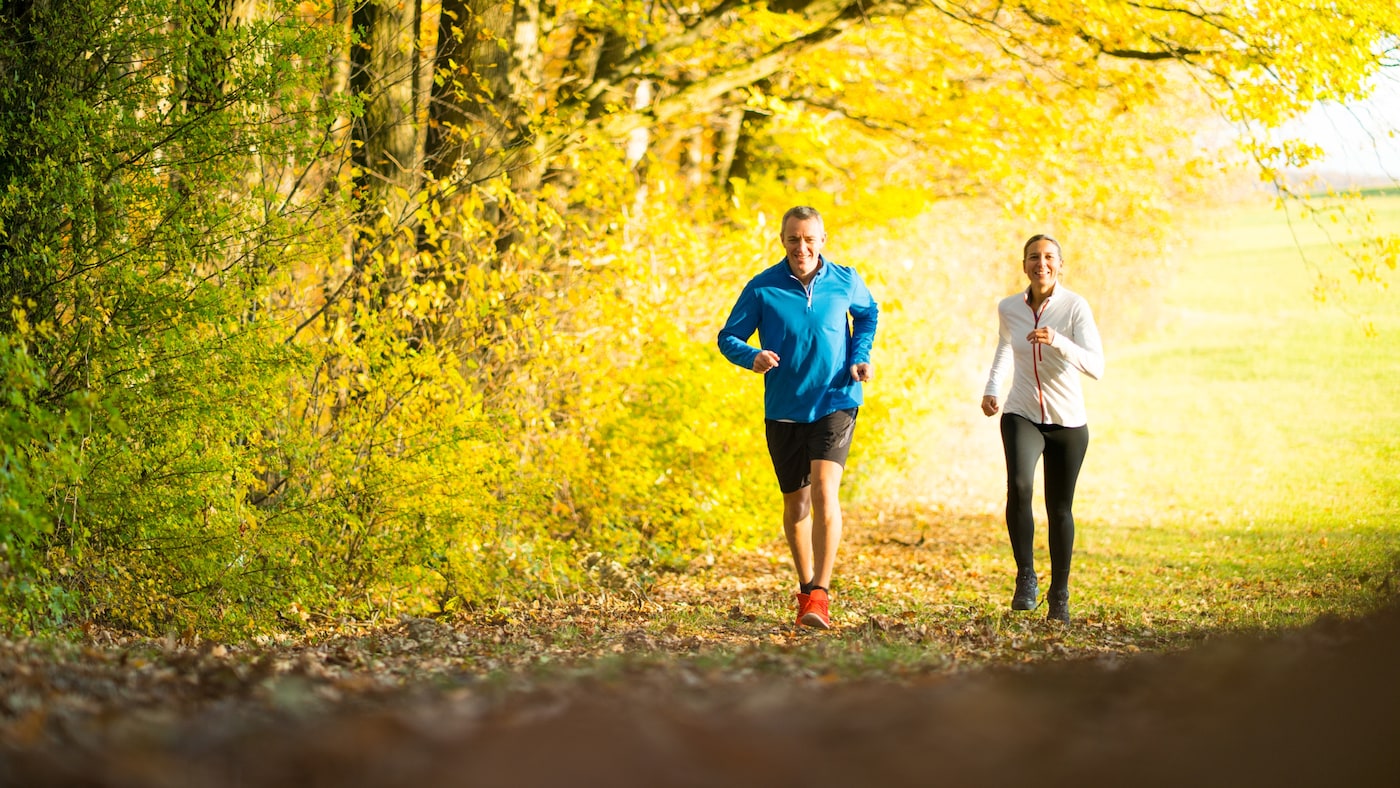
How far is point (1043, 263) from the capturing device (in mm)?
6309

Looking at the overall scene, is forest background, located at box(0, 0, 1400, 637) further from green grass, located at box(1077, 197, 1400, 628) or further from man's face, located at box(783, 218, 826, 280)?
green grass, located at box(1077, 197, 1400, 628)

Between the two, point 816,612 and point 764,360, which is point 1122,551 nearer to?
point 816,612

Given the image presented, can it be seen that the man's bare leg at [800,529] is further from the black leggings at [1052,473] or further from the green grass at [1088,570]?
the black leggings at [1052,473]

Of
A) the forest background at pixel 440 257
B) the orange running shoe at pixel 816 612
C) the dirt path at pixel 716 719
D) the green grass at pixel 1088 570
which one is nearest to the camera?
the dirt path at pixel 716 719

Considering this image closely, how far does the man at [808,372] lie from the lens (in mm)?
6051

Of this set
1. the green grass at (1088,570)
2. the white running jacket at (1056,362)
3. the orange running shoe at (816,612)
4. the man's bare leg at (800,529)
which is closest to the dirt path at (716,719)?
the green grass at (1088,570)

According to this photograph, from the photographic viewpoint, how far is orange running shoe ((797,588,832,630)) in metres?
6.02

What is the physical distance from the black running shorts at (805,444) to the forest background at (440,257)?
5.63 feet

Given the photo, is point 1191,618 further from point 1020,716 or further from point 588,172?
point 588,172

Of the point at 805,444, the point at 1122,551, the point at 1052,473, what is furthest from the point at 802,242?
the point at 1122,551

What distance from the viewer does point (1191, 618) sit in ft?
22.1

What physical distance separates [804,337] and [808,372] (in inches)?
6.8

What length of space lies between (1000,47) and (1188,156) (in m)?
13.0

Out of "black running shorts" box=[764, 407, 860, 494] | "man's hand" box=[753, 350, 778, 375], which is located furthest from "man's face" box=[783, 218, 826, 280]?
"black running shorts" box=[764, 407, 860, 494]
